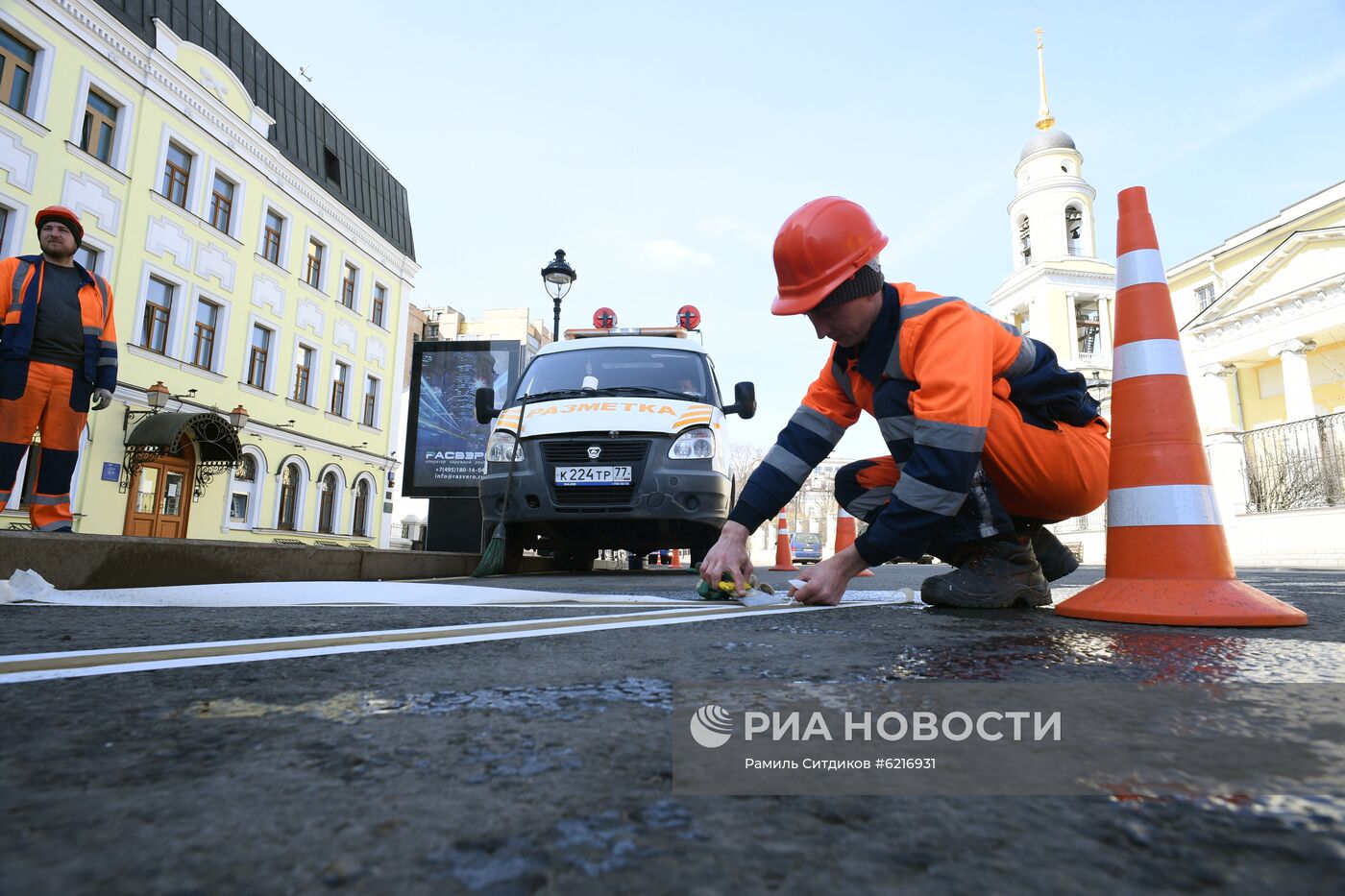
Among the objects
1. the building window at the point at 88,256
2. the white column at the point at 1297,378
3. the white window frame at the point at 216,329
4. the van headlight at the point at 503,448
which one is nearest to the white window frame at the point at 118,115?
the building window at the point at 88,256

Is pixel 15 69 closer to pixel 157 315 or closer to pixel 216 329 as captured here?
pixel 157 315

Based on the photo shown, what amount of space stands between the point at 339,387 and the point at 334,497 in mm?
3002

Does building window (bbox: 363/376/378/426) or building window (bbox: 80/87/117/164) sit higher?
building window (bbox: 80/87/117/164)

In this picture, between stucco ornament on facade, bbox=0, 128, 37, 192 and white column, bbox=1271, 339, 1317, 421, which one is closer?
stucco ornament on facade, bbox=0, 128, 37, 192

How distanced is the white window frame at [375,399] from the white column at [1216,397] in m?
25.7

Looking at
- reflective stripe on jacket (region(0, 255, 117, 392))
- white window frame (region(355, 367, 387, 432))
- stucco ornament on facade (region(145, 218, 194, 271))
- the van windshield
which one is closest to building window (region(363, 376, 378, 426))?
white window frame (region(355, 367, 387, 432))

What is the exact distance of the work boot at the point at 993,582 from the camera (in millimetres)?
2537

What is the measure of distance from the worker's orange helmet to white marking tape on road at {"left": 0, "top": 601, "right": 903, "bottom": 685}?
41.9 inches

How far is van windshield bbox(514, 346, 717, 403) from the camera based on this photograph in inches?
246

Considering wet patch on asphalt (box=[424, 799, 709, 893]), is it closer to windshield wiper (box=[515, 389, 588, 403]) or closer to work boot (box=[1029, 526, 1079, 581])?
work boot (box=[1029, 526, 1079, 581])

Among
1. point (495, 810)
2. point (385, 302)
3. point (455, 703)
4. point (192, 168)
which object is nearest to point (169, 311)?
point (192, 168)

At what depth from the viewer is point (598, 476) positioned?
5422 mm

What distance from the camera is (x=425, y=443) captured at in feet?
38.3

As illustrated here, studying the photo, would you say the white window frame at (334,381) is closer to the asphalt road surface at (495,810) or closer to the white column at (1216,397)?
the asphalt road surface at (495,810)
